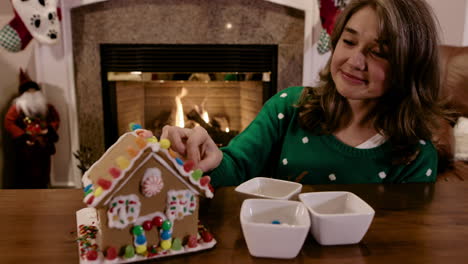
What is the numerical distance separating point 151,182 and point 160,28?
2.05 m

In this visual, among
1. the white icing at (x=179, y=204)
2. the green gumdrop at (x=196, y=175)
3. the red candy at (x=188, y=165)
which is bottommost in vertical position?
the white icing at (x=179, y=204)

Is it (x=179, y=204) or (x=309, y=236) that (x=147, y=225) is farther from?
(x=309, y=236)

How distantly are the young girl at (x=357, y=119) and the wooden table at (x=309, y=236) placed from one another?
206 mm

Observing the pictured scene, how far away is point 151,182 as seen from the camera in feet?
1.75

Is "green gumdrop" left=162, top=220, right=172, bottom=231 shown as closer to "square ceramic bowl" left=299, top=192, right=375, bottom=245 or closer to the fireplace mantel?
"square ceramic bowl" left=299, top=192, right=375, bottom=245

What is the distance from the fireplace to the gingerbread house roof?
77.5 inches

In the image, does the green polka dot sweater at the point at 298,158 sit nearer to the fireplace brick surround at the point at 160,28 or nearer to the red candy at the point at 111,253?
the red candy at the point at 111,253

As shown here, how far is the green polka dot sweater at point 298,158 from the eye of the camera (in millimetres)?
1067

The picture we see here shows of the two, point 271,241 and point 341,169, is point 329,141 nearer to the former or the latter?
point 341,169

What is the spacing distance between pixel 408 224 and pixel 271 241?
0.27 meters

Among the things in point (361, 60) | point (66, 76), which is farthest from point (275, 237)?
point (66, 76)

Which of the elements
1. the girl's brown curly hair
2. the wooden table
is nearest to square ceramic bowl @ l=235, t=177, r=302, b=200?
the wooden table

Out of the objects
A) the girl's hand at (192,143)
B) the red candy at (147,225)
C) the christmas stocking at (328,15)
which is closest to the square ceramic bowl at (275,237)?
the red candy at (147,225)

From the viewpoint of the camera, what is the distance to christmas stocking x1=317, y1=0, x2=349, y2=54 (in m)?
2.30
